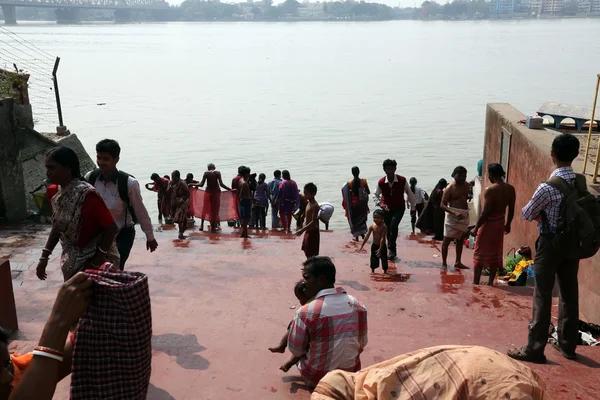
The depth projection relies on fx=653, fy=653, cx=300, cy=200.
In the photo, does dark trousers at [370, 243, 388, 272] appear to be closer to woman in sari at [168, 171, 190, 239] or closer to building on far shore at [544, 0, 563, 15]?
woman in sari at [168, 171, 190, 239]

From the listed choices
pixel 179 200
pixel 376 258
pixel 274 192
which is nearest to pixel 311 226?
pixel 376 258

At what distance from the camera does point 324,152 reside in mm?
29594

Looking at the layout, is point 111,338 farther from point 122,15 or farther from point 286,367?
point 122,15

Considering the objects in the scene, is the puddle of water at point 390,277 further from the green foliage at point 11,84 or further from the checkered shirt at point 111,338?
the green foliage at point 11,84

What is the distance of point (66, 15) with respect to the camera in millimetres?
133375

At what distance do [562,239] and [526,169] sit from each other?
4.70 metres

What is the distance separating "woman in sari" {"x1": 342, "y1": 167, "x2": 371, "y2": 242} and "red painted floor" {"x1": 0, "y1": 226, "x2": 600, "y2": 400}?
60cm

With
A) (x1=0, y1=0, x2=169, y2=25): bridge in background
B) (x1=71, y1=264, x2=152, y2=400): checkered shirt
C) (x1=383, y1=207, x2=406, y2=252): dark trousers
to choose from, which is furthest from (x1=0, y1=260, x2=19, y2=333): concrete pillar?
(x1=0, y1=0, x2=169, y2=25): bridge in background

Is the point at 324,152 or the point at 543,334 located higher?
the point at 543,334

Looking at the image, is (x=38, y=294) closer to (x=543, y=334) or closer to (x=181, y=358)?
(x=181, y=358)

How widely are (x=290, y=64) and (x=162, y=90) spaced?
29804 mm

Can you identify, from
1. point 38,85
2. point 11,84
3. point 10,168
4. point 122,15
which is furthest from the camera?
point 122,15

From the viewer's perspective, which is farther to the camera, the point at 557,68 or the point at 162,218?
the point at 557,68

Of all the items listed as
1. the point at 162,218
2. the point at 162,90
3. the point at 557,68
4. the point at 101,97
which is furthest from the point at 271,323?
the point at 557,68
